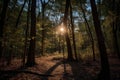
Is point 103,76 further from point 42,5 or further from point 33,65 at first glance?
point 42,5

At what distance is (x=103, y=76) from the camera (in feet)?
25.2

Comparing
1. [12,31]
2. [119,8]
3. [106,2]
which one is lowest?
[12,31]

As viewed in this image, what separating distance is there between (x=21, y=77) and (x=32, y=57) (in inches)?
151

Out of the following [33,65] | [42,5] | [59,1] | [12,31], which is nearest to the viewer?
[12,31]

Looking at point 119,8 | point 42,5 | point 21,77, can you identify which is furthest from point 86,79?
point 42,5

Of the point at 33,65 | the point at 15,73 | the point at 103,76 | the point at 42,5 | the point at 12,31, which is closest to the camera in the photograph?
the point at 103,76

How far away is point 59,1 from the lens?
1809 centimetres

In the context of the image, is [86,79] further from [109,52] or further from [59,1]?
[109,52]

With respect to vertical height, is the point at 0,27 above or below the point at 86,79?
above

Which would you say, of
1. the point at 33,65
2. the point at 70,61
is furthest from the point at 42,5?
the point at 33,65

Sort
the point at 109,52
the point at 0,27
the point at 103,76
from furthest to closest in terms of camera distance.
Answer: the point at 109,52, the point at 0,27, the point at 103,76

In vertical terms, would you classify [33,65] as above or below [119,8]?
below

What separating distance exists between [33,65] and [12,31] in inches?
138

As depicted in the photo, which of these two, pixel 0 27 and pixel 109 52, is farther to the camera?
pixel 109 52
